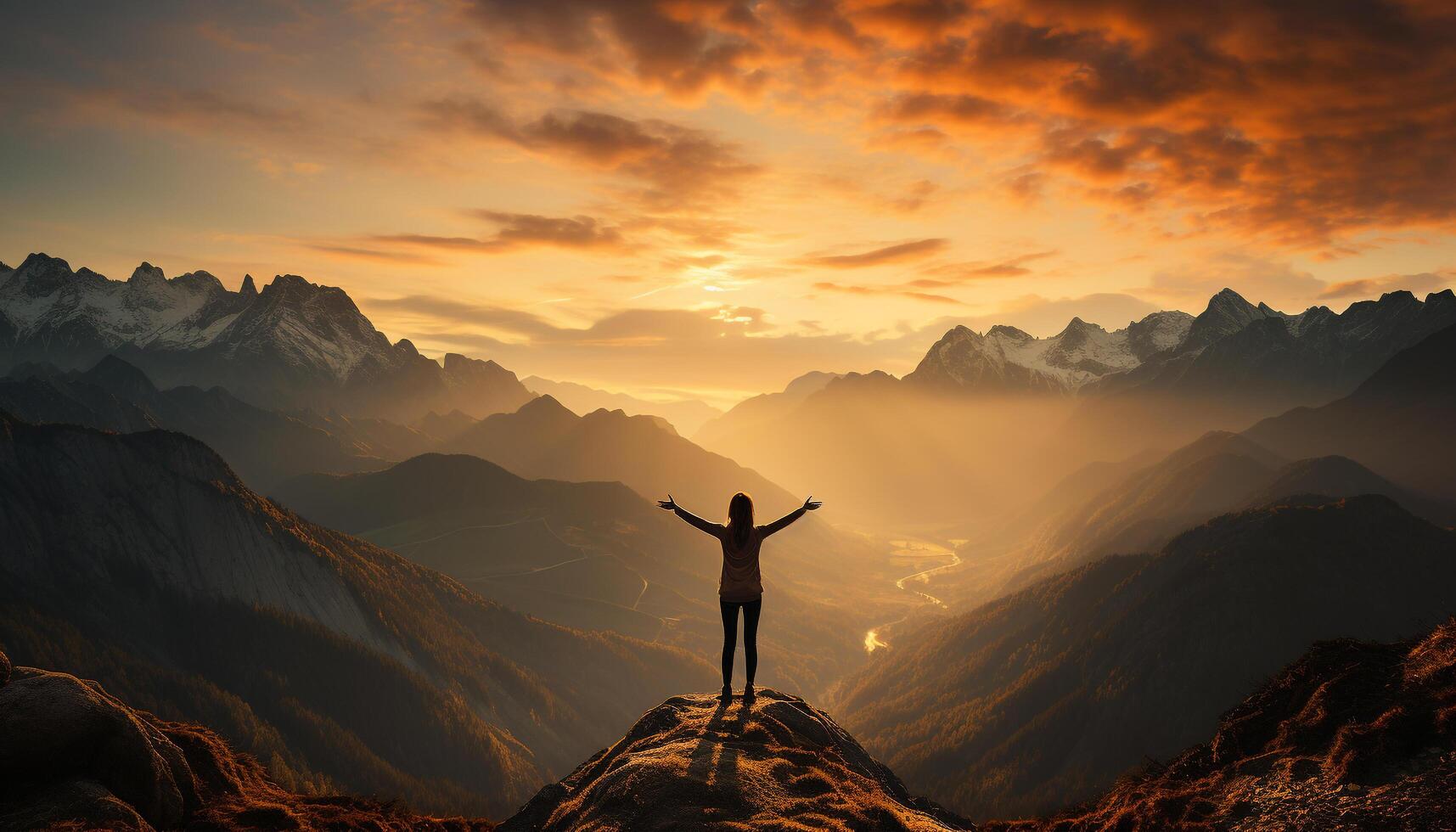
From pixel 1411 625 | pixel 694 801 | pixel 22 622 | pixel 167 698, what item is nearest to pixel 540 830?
pixel 694 801

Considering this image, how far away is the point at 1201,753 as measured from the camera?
23547 mm

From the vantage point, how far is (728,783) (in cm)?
1906

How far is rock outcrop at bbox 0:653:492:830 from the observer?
19.0 metres

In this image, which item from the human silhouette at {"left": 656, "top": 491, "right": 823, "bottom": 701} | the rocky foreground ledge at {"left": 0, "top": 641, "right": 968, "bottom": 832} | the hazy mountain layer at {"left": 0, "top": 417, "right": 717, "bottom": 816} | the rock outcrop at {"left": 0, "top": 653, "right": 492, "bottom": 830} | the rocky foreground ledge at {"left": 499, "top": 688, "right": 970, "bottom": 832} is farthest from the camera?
the hazy mountain layer at {"left": 0, "top": 417, "right": 717, "bottom": 816}

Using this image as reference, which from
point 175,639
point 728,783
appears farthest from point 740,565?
point 175,639

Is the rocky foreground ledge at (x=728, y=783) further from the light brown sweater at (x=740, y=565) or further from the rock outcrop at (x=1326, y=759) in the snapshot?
the rock outcrop at (x=1326, y=759)

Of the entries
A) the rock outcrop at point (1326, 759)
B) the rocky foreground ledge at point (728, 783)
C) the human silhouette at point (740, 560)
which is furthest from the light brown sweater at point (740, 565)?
the rock outcrop at point (1326, 759)

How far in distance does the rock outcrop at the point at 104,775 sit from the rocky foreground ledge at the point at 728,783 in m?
8.23

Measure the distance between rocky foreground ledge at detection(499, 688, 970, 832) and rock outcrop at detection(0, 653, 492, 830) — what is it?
324 inches

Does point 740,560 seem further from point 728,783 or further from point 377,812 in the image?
point 377,812

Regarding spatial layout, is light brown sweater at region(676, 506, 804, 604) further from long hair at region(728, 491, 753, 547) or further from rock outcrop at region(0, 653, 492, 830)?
rock outcrop at region(0, 653, 492, 830)

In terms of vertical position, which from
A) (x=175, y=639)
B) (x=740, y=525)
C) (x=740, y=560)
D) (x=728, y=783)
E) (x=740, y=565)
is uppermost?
(x=740, y=525)

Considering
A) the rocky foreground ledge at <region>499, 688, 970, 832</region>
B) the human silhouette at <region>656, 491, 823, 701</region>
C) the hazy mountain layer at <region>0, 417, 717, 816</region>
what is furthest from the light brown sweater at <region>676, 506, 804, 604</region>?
the hazy mountain layer at <region>0, 417, 717, 816</region>

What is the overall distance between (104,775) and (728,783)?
1748cm
